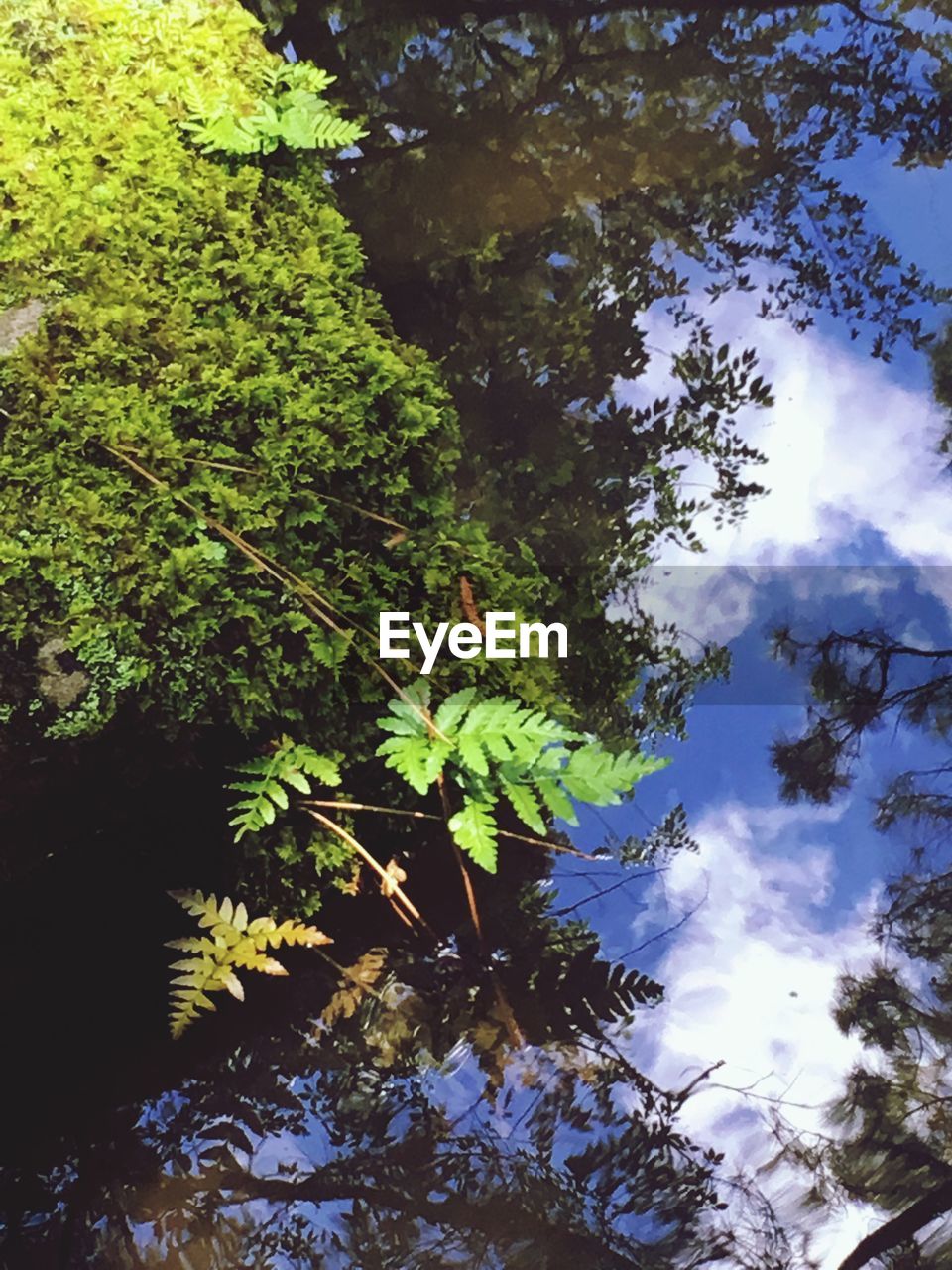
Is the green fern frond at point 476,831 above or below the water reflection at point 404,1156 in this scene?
above

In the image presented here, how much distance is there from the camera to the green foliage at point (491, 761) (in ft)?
5.17

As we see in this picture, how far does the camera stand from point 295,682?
167 centimetres

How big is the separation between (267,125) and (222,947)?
69.8 inches

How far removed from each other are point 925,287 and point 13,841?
2533mm

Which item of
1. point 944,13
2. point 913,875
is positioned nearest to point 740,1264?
point 913,875

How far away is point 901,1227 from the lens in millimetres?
1608

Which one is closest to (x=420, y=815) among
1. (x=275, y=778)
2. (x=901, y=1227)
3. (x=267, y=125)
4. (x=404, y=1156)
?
(x=275, y=778)

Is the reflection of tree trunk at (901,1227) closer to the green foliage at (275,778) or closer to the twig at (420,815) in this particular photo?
the twig at (420,815)

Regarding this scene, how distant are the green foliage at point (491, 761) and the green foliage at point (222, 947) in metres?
0.42

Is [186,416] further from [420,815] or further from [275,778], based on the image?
[420,815]

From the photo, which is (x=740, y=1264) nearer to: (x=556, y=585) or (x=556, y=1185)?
(x=556, y=1185)

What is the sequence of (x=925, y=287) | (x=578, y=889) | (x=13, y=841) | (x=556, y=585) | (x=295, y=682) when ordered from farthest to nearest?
(x=925, y=287), (x=556, y=585), (x=578, y=889), (x=295, y=682), (x=13, y=841)

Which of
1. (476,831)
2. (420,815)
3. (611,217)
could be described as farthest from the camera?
(611,217)

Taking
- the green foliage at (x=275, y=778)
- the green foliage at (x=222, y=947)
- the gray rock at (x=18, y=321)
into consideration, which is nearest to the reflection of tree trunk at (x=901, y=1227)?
the green foliage at (x=222, y=947)
